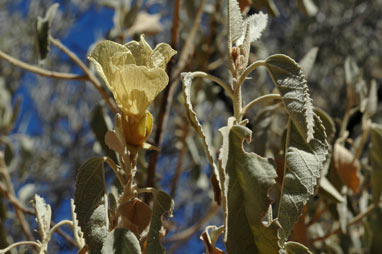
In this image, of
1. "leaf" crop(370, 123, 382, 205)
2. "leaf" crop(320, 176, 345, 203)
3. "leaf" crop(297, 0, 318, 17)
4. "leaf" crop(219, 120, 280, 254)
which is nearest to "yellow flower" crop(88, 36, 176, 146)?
"leaf" crop(219, 120, 280, 254)

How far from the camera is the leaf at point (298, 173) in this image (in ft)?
2.20

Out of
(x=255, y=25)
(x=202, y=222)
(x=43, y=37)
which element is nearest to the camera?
(x=255, y=25)

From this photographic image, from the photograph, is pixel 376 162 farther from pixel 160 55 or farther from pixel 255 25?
pixel 160 55

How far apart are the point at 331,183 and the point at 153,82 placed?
25.8 inches

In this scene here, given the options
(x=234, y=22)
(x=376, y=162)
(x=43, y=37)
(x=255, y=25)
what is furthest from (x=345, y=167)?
(x=43, y=37)

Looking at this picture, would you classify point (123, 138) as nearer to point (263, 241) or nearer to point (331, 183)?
point (263, 241)

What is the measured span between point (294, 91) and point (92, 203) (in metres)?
0.31

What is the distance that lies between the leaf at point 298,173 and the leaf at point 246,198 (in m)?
0.04

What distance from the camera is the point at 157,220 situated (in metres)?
0.75

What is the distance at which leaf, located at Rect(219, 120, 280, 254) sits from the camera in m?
0.63

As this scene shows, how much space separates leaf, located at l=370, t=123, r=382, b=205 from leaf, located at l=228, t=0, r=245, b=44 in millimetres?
567

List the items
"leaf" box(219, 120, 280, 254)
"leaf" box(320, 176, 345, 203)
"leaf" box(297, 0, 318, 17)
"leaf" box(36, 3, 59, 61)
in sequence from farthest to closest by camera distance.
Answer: "leaf" box(297, 0, 318, 17), "leaf" box(36, 3, 59, 61), "leaf" box(320, 176, 345, 203), "leaf" box(219, 120, 280, 254)

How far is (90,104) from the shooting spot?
353 cm

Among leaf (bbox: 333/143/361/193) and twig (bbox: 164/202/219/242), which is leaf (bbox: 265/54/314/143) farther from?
twig (bbox: 164/202/219/242)
